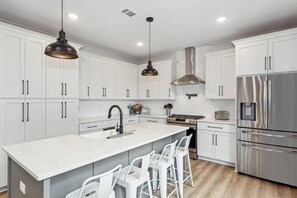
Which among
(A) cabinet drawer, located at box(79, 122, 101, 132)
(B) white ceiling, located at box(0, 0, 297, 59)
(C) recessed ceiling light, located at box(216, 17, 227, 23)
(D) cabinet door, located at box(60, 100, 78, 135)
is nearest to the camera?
(B) white ceiling, located at box(0, 0, 297, 59)

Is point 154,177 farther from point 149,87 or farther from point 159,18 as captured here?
point 149,87

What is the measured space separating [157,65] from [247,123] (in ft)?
9.09

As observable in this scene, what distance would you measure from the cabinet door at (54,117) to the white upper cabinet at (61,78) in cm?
13

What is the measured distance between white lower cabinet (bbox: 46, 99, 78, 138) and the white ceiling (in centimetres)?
144

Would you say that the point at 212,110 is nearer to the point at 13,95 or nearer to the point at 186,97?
the point at 186,97

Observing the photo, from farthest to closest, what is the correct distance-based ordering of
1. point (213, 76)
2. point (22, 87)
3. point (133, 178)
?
point (213, 76) < point (22, 87) < point (133, 178)

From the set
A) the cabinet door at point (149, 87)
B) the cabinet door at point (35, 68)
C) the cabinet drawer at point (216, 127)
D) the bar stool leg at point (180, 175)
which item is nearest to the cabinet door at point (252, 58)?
the cabinet drawer at point (216, 127)

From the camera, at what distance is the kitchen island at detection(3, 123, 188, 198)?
3.93ft

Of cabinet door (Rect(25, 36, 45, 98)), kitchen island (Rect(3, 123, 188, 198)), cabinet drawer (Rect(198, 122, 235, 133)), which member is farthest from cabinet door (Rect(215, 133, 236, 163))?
cabinet door (Rect(25, 36, 45, 98))

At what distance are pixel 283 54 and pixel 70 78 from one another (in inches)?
151

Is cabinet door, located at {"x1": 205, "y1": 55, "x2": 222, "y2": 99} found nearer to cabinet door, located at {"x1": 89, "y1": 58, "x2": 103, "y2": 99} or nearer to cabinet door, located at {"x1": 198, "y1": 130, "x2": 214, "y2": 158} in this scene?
cabinet door, located at {"x1": 198, "y1": 130, "x2": 214, "y2": 158}

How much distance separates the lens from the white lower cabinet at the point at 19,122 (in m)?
2.47

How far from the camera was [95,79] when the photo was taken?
407 centimetres

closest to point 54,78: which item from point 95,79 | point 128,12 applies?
point 95,79
